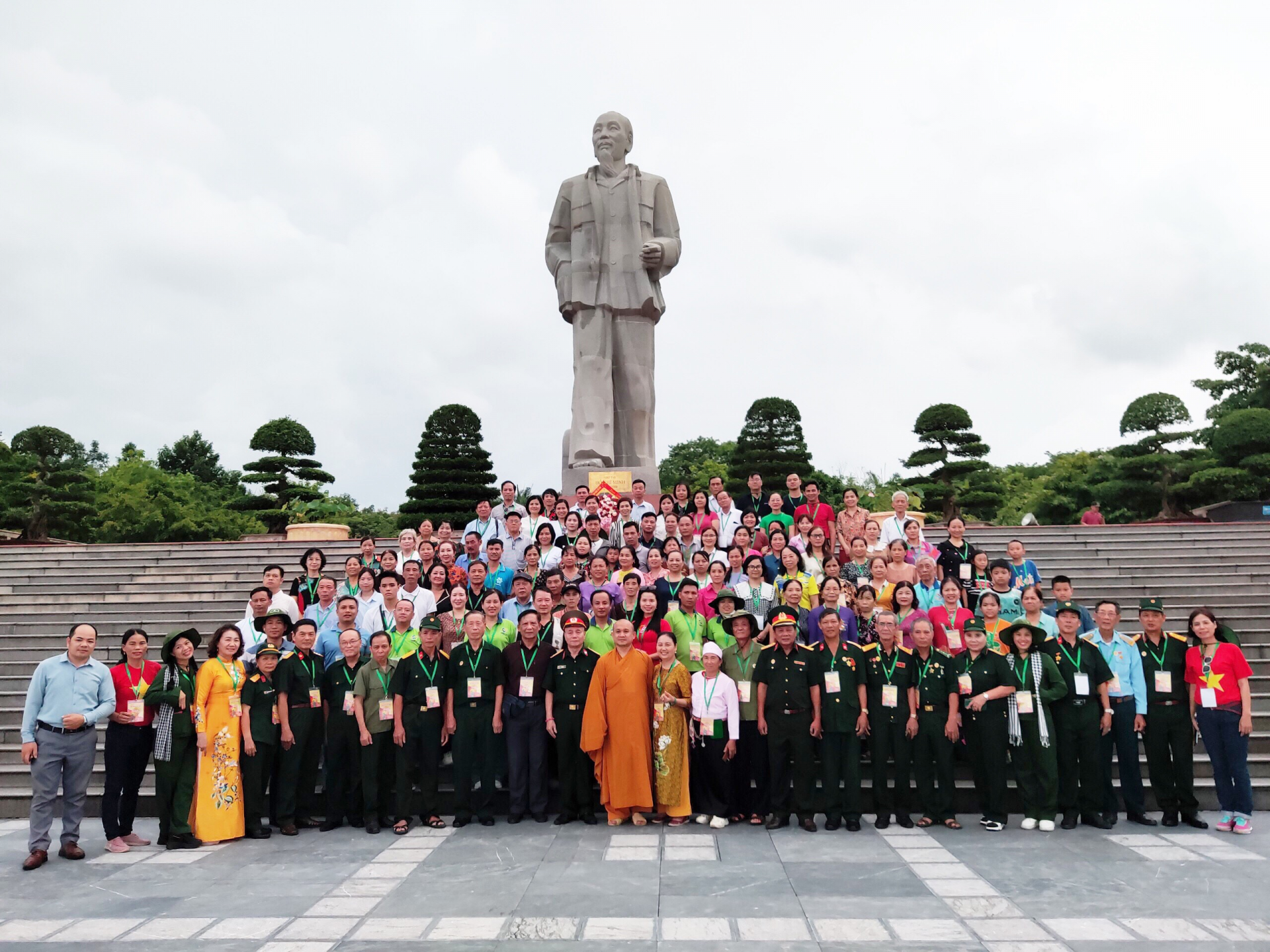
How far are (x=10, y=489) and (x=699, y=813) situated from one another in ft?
64.8

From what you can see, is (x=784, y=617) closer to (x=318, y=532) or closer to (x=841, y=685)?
(x=841, y=685)

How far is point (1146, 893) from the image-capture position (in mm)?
4457

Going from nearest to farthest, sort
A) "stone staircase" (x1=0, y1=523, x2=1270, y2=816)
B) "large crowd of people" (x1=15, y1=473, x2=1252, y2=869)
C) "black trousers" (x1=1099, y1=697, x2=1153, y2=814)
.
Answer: "large crowd of people" (x1=15, y1=473, x2=1252, y2=869) → "black trousers" (x1=1099, y1=697, x2=1153, y2=814) → "stone staircase" (x1=0, y1=523, x2=1270, y2=816)

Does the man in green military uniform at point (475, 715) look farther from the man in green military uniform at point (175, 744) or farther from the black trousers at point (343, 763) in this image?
the man in green military uniform at point (175, 744)

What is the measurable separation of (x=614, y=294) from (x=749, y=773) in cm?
827

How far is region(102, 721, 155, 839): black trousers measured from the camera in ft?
18.8

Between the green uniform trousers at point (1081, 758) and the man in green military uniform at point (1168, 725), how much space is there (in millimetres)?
372

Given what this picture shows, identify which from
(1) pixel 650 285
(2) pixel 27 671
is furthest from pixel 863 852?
(1) pixel 650 285

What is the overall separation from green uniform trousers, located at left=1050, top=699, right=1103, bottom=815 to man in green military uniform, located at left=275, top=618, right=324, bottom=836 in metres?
5.01

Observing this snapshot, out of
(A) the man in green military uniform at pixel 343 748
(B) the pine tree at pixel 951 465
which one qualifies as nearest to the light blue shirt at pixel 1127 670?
(A) the man in green military uniform at pixel 343 748

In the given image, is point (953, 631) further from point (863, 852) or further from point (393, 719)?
point (393, 719)

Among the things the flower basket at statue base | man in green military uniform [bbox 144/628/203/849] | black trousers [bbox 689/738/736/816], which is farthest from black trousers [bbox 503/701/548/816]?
the flower basket at statue base

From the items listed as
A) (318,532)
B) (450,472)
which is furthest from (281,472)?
(318,532)

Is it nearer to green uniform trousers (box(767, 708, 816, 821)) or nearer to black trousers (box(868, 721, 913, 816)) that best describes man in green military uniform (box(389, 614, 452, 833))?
green uniform trousers (box(767, 708, 816, 821))
